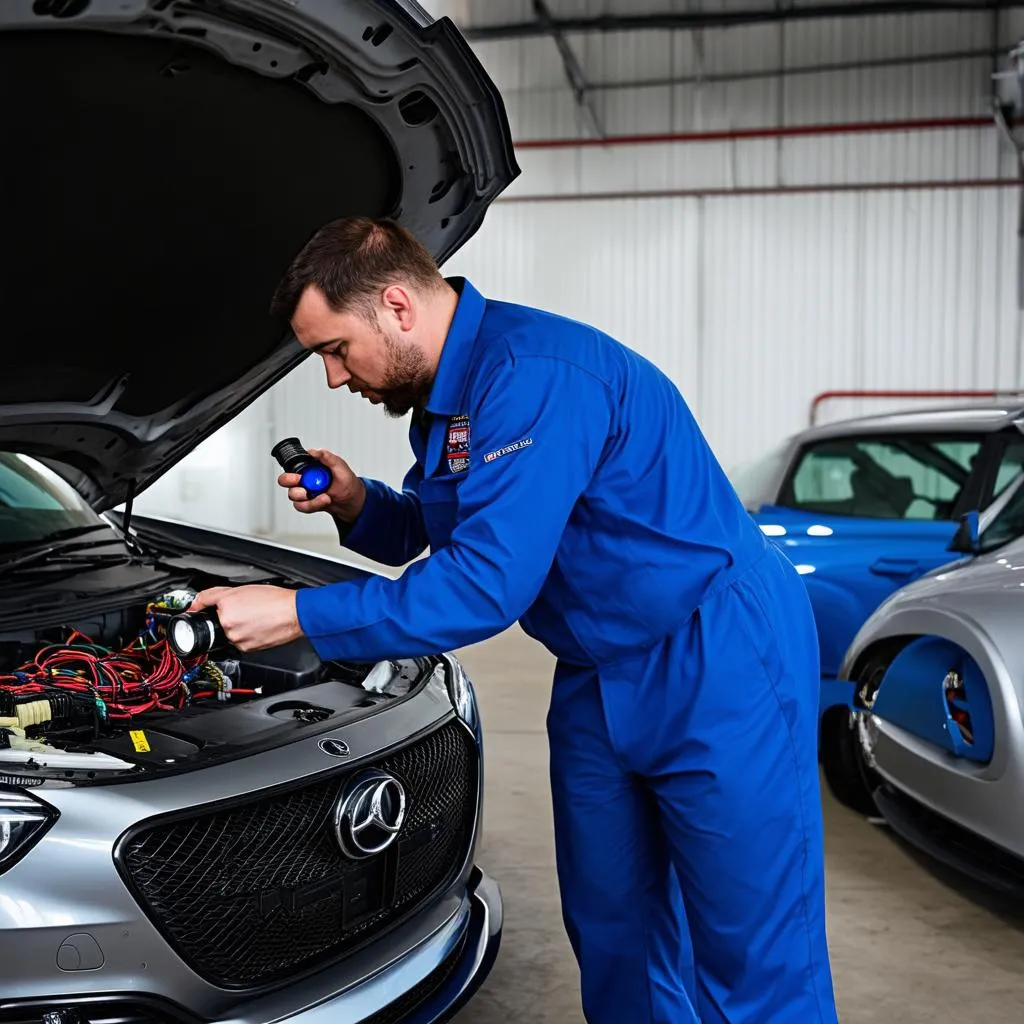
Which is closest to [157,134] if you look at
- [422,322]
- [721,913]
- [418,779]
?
[422,322]

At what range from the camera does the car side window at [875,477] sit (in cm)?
401

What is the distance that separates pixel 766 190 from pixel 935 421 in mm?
7886

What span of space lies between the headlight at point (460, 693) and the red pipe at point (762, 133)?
1004 centimetres

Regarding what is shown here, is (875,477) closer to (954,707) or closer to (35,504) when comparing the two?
(954,707)

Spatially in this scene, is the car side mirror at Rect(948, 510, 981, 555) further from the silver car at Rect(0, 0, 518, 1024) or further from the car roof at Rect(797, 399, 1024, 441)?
the silver car at Rect(0, 0, 518, 1024)

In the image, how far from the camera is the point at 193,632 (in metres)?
1.69

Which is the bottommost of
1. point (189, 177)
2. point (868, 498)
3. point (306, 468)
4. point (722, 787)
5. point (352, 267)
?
point (722, 787)

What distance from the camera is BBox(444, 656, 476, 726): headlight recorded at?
2.09 meters

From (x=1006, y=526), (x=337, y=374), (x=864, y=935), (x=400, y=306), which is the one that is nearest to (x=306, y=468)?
(x=337, y=374)

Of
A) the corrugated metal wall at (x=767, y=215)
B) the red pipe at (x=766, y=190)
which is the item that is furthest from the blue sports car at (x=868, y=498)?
the red pipe at (x=766, y=190)

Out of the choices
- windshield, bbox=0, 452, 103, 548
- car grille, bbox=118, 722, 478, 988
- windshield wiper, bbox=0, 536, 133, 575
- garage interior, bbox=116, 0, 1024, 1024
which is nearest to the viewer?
car grille, bbox=118, 722, 478, 988

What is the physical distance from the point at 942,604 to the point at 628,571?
4.59 ft

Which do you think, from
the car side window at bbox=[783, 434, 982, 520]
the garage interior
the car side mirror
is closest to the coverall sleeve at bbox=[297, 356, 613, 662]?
the car side mirror

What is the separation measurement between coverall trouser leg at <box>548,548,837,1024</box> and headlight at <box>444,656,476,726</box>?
0.88 ft
